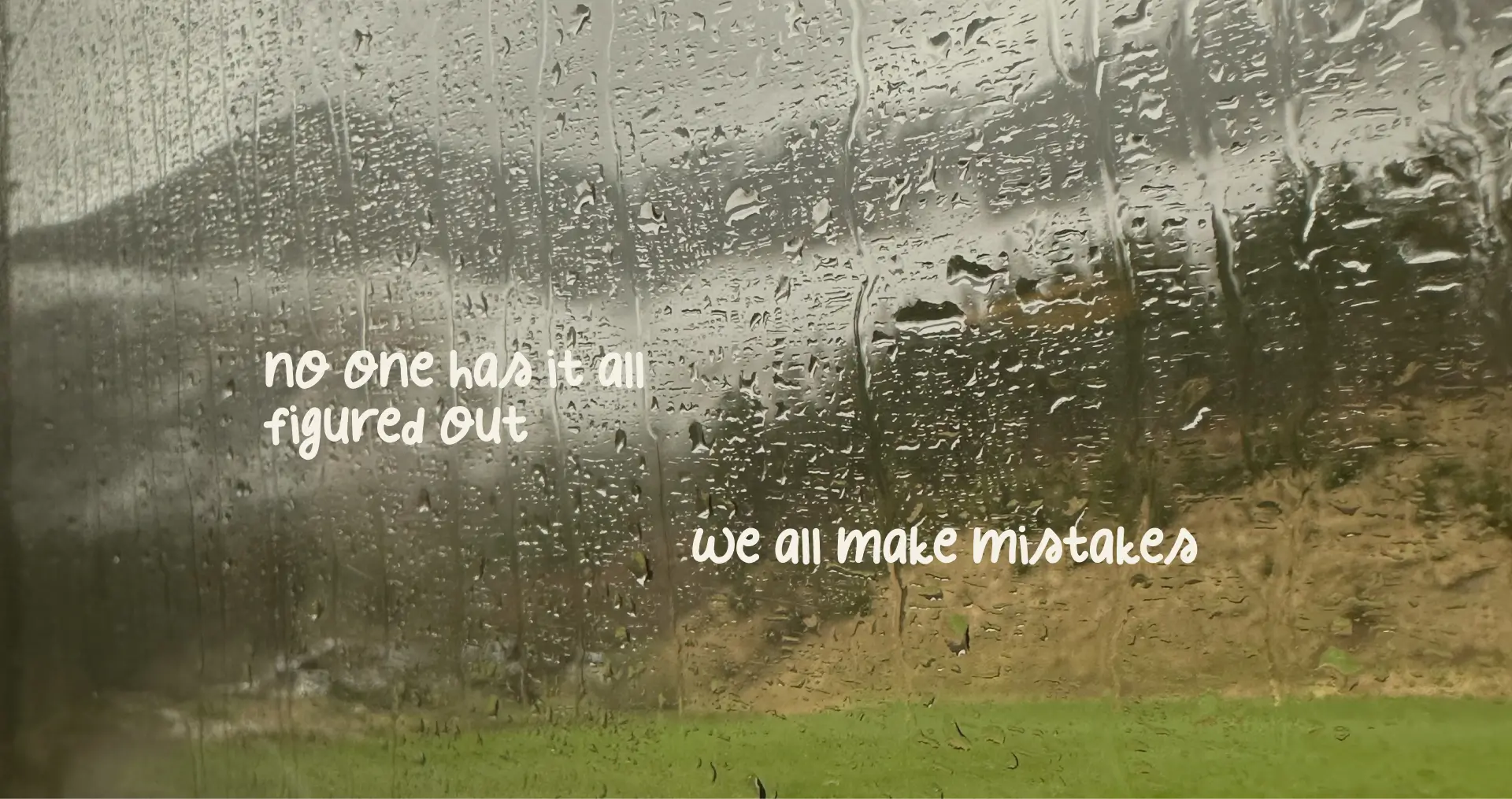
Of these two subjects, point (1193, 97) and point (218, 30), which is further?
point (218, 30)

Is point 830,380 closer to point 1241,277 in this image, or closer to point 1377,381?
point 1241,277

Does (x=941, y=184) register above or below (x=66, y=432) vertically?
above

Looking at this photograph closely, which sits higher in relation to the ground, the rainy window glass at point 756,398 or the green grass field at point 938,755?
the rainy window glass at point 756,398

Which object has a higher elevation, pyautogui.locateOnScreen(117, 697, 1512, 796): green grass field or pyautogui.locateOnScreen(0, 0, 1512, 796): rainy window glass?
pyautogui.locateOnScreen(0, 0, 1512, 796): rainy window glass

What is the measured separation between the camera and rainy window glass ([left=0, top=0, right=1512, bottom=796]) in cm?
91

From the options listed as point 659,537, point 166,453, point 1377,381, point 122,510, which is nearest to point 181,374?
point 166,453

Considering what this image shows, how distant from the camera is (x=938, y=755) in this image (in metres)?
0.99

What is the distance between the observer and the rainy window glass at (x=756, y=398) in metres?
0.91

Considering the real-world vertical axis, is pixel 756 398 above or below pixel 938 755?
above

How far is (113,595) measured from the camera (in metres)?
1.16

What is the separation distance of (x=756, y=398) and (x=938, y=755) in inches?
19.2

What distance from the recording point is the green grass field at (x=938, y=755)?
92cm

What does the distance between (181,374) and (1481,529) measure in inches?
63.5

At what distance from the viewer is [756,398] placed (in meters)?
1.00
